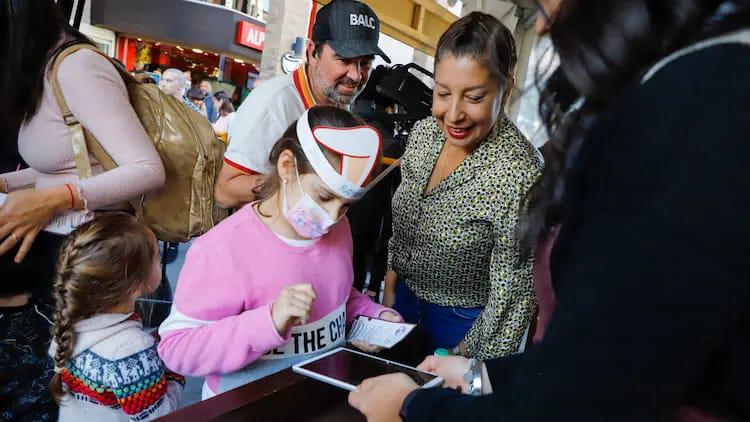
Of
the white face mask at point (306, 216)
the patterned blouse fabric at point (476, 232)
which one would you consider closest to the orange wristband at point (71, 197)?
the white face mask at point (306, 216)

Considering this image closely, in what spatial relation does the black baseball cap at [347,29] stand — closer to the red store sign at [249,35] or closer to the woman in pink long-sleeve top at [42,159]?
the woman in pink long-sleeve top at [42,159]

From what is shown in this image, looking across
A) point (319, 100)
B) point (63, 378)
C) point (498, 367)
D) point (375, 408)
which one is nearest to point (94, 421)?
point (63, 378)

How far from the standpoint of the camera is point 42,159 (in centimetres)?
139

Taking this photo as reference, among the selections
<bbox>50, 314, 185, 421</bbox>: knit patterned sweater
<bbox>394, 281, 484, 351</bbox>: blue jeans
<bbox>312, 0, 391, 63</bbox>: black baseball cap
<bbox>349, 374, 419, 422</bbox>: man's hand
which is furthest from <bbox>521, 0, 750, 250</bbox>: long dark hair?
<bbox>312, 0, 391, 63</bbox>: black baseball cap

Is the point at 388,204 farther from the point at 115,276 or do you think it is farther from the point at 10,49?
the point at 10,49

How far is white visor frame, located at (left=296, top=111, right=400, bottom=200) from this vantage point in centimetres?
116

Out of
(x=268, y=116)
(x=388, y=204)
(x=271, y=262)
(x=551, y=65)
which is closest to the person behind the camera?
(x=551, y=65)

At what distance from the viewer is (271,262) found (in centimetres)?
118

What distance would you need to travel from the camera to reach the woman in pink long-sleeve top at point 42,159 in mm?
1307

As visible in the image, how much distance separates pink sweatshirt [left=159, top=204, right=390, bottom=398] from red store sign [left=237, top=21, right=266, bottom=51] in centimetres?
1382

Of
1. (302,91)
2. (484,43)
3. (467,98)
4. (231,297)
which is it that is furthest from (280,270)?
(302,91)

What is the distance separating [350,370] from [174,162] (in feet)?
3.19

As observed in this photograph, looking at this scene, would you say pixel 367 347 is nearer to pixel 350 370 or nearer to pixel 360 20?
pixel 350 370

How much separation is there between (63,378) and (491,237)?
1.19 m
